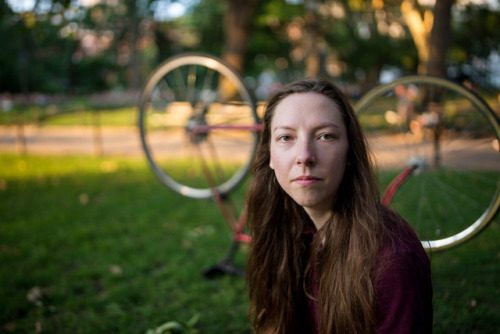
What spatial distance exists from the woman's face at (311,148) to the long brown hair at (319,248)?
55 mm

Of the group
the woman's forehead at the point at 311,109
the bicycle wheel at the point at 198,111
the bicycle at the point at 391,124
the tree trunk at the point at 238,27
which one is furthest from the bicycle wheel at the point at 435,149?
the tree trunk at the point at 238,27

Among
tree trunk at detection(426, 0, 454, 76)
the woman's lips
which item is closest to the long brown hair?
the woman's lips

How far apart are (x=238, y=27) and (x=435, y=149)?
10.5 m

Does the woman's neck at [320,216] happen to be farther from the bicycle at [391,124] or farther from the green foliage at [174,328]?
the green foliage at [174,328]

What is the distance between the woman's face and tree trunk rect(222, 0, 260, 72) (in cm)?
1184

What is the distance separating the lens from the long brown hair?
1261 millimetres

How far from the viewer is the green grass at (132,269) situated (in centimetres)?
253

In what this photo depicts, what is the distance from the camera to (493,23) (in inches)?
525

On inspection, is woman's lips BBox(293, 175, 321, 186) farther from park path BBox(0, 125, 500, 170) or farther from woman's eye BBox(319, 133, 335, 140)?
park path BBox(0, 125, 500, 170)

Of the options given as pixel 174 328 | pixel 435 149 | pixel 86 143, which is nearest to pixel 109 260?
pixel 174 328

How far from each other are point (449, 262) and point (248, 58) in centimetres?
2937

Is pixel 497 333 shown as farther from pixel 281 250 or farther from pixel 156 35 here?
pixel 156 35

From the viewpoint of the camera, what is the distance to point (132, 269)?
327cm

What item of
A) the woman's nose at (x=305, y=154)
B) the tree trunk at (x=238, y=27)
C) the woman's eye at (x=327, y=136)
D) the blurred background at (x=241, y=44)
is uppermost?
the blurred background at (x=241, y=44)
